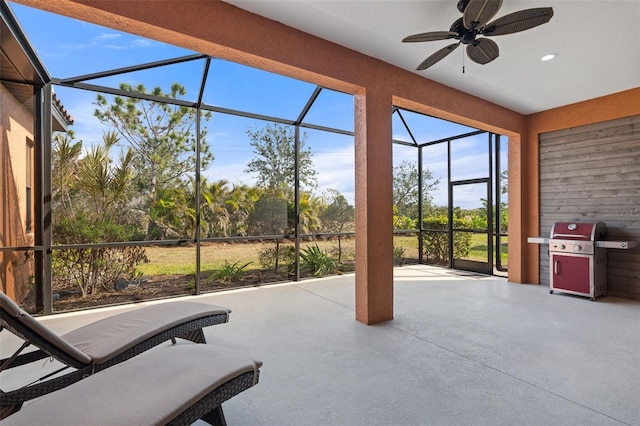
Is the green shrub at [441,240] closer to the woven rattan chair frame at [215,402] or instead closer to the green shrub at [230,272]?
the green shrub at [230,272]

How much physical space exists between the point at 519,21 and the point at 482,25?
274 mm

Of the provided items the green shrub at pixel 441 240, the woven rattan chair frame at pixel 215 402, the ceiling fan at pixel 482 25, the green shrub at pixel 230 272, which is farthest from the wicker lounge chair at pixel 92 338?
the green shrub at pixel 441 240

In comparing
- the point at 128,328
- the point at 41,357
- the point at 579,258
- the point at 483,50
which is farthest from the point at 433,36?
the point at 579,258

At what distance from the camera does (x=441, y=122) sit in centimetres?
738

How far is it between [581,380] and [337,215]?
494 centimetres

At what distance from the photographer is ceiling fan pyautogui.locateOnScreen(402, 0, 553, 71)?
2.37m

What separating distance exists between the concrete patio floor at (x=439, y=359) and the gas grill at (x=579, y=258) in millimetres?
204

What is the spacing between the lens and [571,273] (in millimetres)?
4930

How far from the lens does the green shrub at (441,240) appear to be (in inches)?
286

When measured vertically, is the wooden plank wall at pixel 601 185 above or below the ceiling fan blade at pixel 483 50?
below

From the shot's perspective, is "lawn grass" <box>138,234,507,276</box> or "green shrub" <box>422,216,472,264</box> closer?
"lawn grass" <box>138,234,507,276</box>

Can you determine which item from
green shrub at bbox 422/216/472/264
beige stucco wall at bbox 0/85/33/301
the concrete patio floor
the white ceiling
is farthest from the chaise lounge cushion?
green shrub at bbox 422/216/472/264

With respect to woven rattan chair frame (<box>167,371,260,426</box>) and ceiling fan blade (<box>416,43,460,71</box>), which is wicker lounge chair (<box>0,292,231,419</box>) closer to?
woven rattan chair frame (<box>167,371,260,426</box>)

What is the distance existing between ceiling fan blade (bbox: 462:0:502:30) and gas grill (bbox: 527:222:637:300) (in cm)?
392
